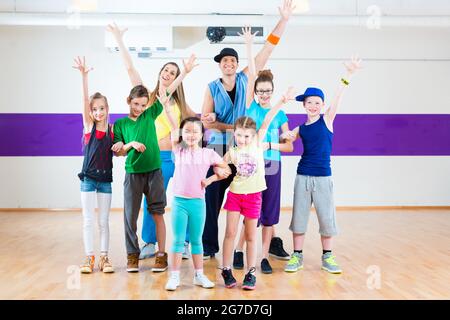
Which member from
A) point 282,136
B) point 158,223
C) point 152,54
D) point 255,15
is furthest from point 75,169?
point 282,136

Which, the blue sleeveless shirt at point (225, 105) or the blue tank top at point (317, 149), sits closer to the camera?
the blue tank top at point (317, 149)

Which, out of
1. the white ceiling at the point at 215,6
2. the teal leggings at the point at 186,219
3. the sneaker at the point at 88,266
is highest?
the white ceiling at the point at 215,6

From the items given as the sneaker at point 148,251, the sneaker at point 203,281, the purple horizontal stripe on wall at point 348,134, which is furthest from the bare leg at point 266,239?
the purple horizontal stripe on wall at point 348,134

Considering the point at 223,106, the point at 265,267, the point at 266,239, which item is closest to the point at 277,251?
the point at 266,239

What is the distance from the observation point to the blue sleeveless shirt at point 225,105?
392 centimetres

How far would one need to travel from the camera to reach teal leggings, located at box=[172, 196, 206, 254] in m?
3.28

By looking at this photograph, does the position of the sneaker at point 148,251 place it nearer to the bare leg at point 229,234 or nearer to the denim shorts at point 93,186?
the denim shorts at point 93,186

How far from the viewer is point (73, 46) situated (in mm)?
7668

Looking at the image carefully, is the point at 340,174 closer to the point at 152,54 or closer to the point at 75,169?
the point at 152,54

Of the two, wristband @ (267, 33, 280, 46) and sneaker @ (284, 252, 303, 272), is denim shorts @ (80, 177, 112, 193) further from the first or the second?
wristband @ (267, 33, 280, 46)

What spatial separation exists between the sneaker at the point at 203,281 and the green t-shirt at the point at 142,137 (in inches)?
32.1

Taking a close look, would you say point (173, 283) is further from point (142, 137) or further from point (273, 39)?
point (273, 39)

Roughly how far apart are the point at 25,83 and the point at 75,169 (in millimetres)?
1352

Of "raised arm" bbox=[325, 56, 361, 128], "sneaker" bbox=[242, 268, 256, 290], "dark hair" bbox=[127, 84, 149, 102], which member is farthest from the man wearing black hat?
"sneaker" bbox=[242, 268, 256, 290]
